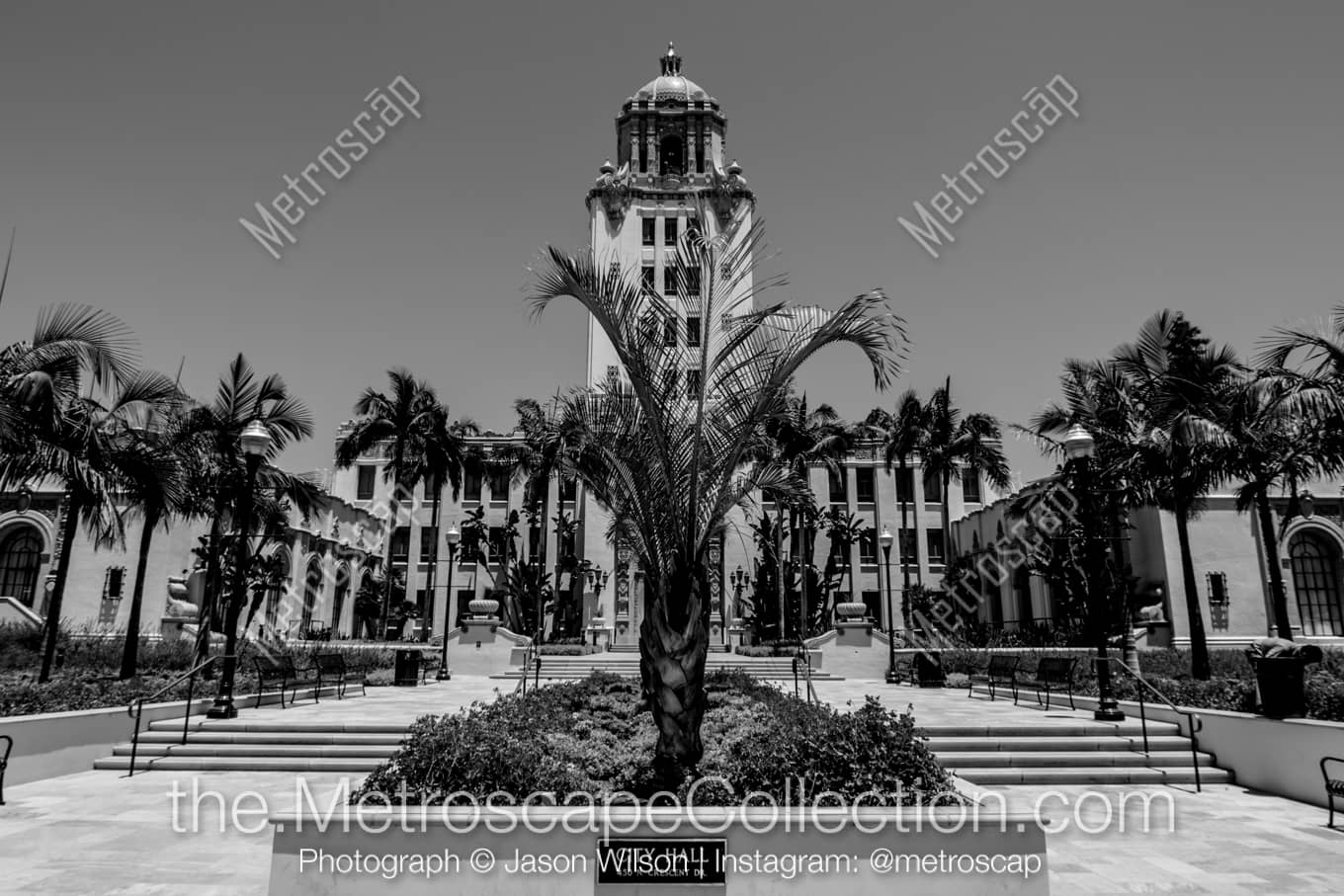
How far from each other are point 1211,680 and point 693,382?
53.6 ft

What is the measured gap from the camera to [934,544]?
51.6 metres

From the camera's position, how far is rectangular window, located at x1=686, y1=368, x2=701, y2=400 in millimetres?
9141

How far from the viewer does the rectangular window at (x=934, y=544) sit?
2007 inches

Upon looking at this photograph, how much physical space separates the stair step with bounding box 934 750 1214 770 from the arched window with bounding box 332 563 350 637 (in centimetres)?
3843

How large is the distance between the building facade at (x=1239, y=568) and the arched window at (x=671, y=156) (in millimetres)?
30504

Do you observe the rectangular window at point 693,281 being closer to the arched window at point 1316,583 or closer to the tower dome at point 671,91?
the arched window at point 1316,583

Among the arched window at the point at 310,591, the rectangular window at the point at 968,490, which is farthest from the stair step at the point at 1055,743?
the rectangular window at the point at 968,490

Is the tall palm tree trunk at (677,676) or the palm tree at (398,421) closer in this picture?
the tall palm tree trunk at (677,676)

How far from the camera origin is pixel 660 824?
6.02 m

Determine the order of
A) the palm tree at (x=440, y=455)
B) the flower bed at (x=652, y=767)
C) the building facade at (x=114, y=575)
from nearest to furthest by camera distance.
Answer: the flower bed at (x=652, y=767)
the building facade at (x=114, y=575)
the palm tree at (x=440, y=455)

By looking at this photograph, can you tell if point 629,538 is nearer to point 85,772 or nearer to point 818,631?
point 85,772

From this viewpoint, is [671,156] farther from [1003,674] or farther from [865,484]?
[1003,674]

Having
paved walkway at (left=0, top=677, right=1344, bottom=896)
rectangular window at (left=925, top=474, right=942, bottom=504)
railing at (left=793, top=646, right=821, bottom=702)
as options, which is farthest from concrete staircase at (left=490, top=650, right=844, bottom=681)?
rectangular window at (left=925, top=474, right=942, bottom=504)

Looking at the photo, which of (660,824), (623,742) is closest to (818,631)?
(623,742)
